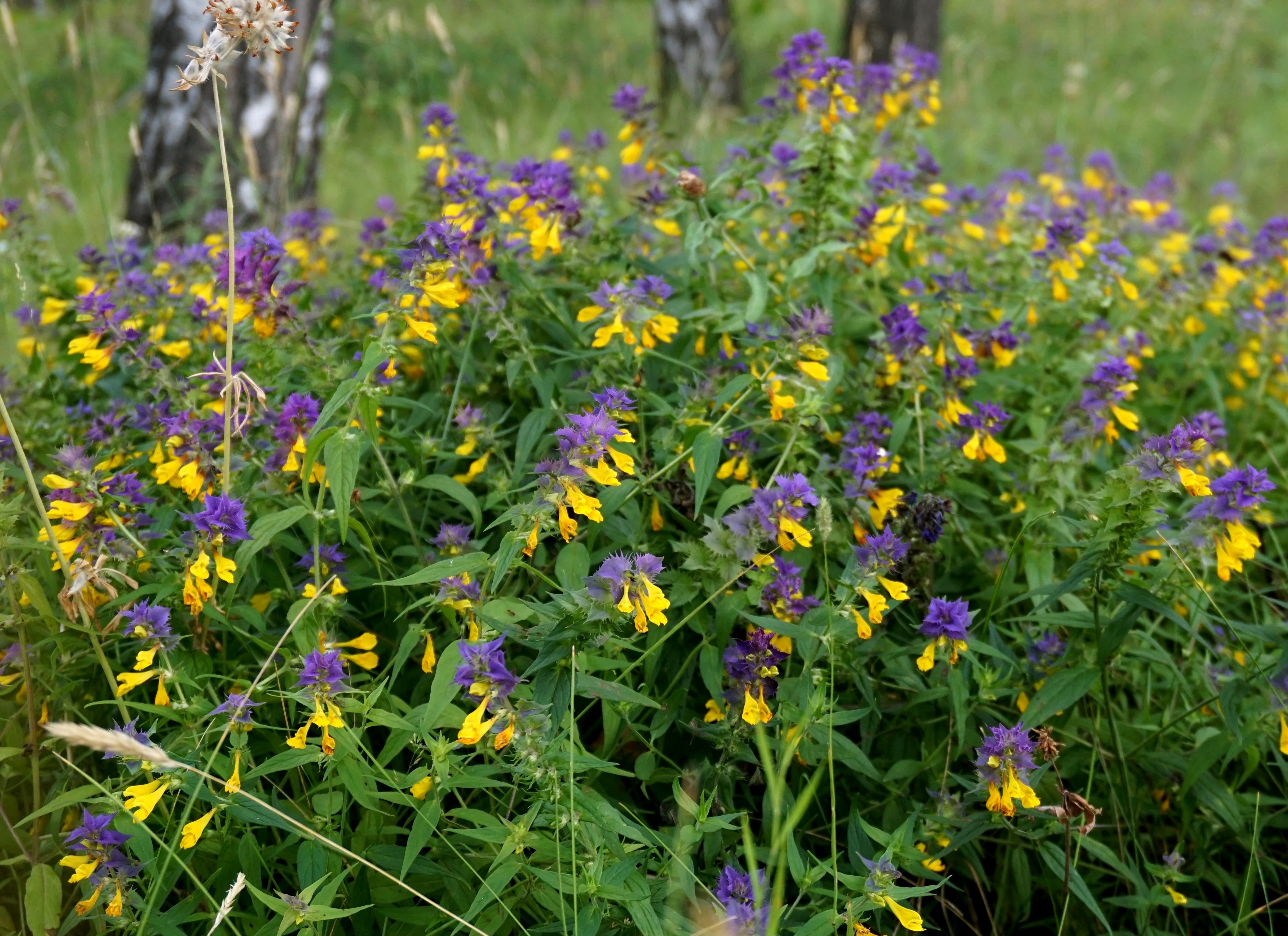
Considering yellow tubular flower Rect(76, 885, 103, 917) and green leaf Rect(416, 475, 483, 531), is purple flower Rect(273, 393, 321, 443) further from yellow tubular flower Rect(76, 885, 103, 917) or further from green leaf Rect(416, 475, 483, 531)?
yellow tubular flower Rect(76, 885, 103, 917)

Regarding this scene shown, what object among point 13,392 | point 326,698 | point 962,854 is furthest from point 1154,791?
point 13,392

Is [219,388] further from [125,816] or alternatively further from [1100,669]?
[1100,669]

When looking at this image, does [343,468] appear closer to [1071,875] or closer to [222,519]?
[222,519]

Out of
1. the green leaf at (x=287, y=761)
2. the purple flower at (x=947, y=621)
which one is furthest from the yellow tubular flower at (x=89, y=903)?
the purple flower at (x=947, y=621)

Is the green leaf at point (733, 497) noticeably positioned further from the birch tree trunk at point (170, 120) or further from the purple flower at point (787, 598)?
the birch tree trunk at point (170, 120)

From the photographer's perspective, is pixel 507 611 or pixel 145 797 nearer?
pixel 145 797

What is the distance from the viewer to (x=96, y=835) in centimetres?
141

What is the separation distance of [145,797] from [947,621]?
1.17 m

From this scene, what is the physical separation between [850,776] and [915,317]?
925 mm

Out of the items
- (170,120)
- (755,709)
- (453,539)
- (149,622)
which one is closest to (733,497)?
(755,709)

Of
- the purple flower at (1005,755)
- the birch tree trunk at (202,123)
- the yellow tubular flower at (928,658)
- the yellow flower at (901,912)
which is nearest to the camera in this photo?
the yellow flower at (901,912)

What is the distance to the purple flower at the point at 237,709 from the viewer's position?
1.42 metres

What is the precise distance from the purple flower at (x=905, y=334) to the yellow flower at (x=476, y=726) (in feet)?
3.71

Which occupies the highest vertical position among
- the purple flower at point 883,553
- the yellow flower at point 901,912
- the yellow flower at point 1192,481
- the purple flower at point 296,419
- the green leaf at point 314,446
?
the green leaf at point 314,446
